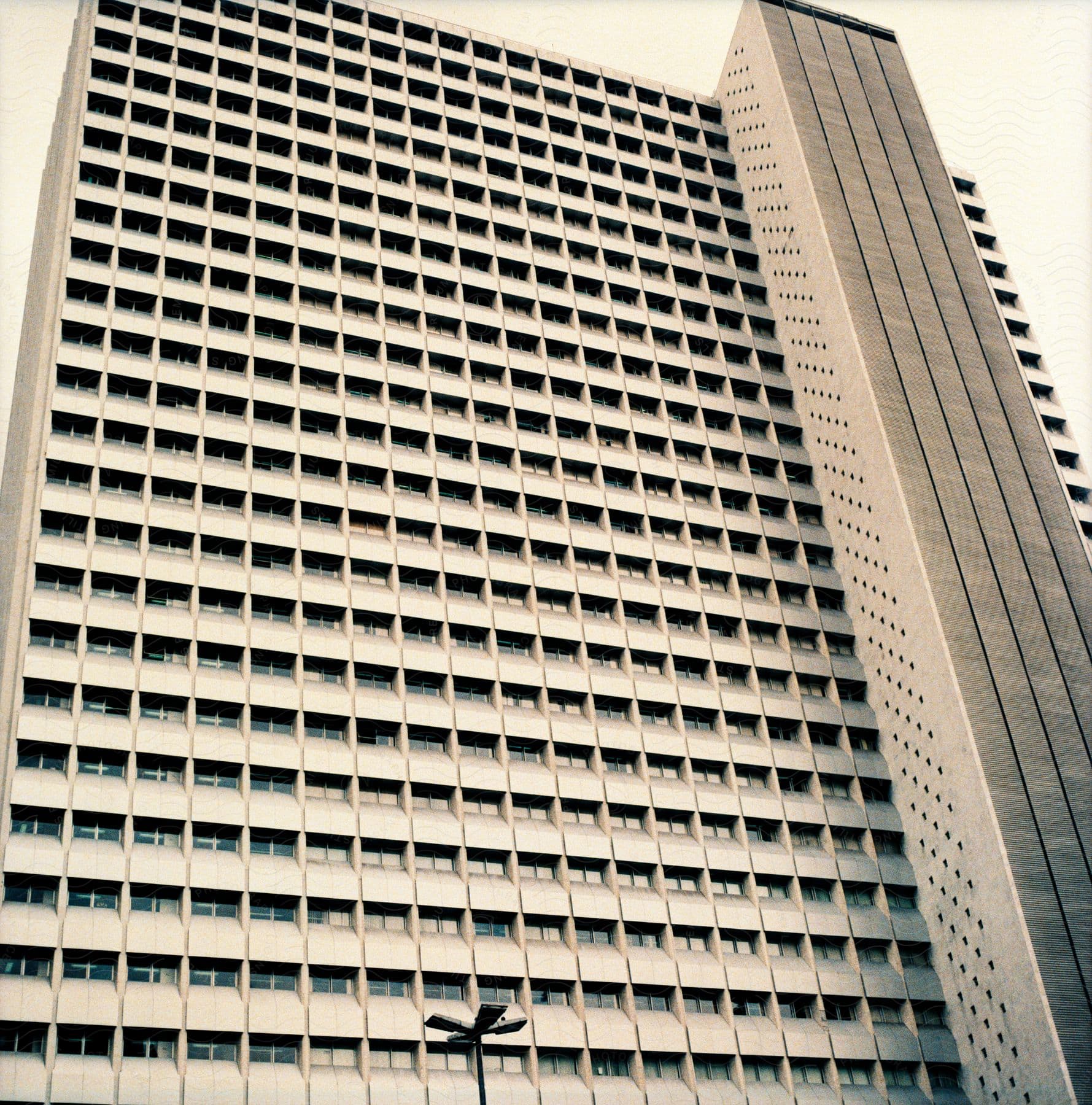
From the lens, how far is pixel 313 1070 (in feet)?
161

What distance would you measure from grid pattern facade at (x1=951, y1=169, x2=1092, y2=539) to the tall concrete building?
7251 mm

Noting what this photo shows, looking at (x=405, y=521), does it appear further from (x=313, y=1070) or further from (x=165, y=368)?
(x=313, y=1070)

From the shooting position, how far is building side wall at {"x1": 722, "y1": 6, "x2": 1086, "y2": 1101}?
55.6 metres

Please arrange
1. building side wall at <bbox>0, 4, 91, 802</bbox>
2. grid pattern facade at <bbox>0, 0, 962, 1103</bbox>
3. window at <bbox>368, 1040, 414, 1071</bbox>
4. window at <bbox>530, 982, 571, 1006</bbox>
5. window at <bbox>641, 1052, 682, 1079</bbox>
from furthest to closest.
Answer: building side wall at <bbox>0, 4, 91, 802</bbox> → window at <bbox>530, 982, 571, 1006</bbox> → window at <bbox>641, 1052, 682, 1079</bbox> → grid pattern facade at <bbox>0, 0, 962, 1103</bbox> → window at <bbox>368, 1040, 414, 1071</bbox>

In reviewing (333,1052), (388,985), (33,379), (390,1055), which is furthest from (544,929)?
(33,379)

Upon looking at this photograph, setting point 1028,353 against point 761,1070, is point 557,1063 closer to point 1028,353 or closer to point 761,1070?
point 761,1070

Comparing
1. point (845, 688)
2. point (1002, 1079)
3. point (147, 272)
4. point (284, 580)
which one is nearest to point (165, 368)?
point (147, 272)

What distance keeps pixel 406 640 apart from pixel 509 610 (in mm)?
5412

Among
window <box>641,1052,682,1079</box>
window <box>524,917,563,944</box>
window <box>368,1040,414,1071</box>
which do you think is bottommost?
window <box>641,1052,682,1079</box>

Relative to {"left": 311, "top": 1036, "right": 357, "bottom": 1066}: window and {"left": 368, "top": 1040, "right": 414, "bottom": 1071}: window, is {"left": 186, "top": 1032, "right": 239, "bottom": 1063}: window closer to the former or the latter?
{"left": 311, "top": 1036, "right": 357, "bottom": 1066}: window

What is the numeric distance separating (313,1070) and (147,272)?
39637 mm

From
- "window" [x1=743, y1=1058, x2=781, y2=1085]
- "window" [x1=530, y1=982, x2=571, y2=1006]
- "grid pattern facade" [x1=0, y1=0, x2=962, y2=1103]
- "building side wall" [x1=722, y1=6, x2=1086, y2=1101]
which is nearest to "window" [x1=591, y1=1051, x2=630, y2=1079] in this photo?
"grid pattern facade" [x1=0, y1=0, x2=962, y2=1103]

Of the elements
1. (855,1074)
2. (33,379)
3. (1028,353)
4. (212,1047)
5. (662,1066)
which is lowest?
(855,1074)

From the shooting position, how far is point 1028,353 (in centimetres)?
8006
